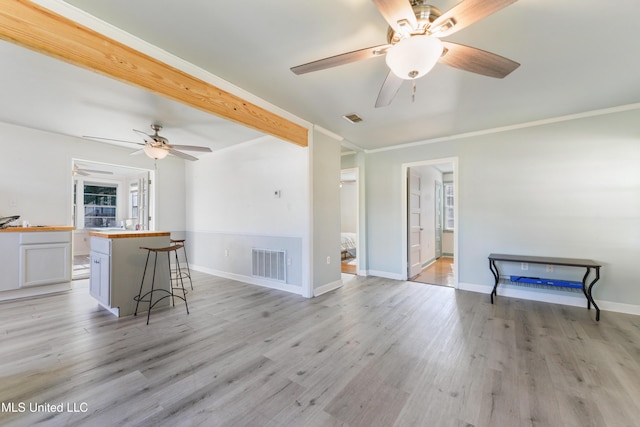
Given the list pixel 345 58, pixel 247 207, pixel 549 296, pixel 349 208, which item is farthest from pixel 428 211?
pixel 345 58

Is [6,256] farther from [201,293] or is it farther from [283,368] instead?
[283,368]

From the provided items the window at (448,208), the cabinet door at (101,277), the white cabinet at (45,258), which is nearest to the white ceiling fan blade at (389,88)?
the cabinet door at (101,277)

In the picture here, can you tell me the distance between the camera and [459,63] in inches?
70.4

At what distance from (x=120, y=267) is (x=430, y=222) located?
20.2 ft

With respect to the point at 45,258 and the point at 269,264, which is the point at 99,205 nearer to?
the point at 45,258

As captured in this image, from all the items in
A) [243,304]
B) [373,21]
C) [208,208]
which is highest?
[373,21]

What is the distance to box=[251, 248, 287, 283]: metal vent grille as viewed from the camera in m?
4.17

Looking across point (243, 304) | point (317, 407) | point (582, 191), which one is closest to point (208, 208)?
point (243, 304)

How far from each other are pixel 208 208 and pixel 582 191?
6309 millimetres

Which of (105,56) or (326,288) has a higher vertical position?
(105,56)

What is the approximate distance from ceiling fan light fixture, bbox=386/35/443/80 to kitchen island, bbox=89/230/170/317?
3371 mm

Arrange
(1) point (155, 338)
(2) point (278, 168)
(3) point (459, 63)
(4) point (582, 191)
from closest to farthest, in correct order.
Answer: (3) point (459, 63) < (1) point (155, 338) < (4) point (582, 191) < (2) point (278, 168)

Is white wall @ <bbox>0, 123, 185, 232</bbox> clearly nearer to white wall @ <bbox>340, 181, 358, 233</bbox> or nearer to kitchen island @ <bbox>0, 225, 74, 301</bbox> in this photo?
kitchen island @ <bbox>0, 225, 74, 301</bbox>

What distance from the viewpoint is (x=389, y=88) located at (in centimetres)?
208
